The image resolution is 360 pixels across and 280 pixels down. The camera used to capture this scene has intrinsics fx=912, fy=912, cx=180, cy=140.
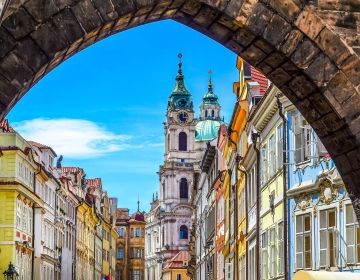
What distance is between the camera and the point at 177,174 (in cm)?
14012

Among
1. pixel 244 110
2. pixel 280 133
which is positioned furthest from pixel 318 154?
pixel 244 110

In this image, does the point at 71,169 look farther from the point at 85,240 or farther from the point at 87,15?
the point at 87,15

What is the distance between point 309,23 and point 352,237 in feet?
44.4

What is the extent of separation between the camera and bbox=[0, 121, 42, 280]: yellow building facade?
4491 centimetres

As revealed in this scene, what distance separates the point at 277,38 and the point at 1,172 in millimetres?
39558

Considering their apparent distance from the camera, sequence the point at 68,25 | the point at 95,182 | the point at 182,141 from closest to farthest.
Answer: the point at 68,25 < the point at 95,182 < the point at 182,141

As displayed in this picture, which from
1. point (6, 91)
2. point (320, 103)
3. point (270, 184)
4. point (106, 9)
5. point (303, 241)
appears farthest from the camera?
point (270, 184)

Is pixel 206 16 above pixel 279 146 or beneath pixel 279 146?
beneath

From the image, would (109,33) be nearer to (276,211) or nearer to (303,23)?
(303,23)

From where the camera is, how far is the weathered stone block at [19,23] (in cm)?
631

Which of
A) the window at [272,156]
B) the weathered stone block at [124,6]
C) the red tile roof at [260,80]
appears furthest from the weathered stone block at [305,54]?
the red tile roof at [260,80]

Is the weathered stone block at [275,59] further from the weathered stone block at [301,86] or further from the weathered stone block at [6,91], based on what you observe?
the weathered stone block at [6,91]

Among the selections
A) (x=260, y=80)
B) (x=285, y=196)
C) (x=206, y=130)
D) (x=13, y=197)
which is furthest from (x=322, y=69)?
(x=206, y=130)

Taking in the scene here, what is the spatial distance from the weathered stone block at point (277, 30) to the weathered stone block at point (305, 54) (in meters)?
0.16
